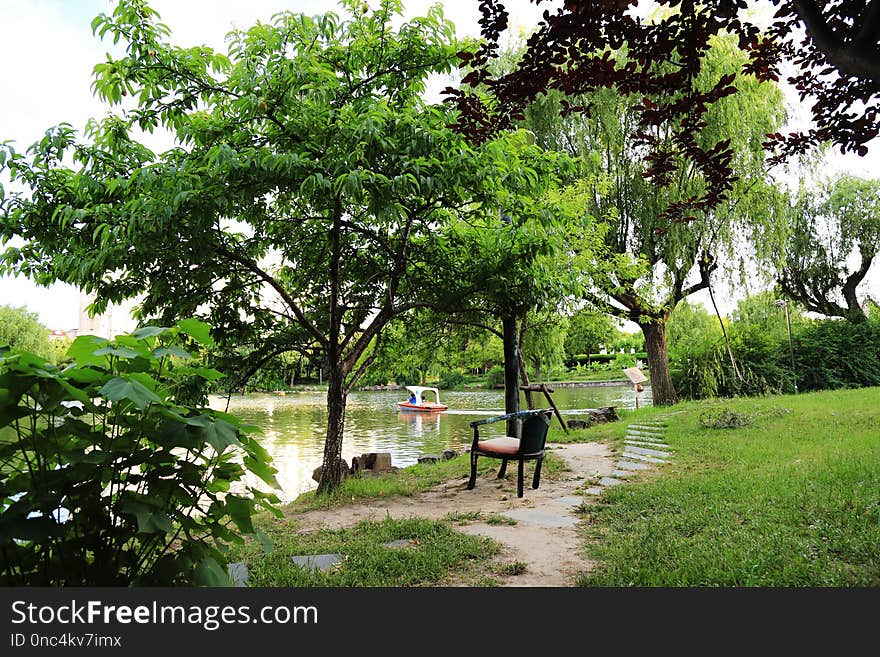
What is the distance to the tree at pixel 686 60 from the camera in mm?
2307

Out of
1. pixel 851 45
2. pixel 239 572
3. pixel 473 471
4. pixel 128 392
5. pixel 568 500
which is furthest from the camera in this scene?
pixel 473 471

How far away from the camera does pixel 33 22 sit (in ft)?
14.2

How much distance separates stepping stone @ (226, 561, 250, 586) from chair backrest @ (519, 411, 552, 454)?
115 inches

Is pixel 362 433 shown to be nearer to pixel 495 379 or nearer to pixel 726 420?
pixel 726 420

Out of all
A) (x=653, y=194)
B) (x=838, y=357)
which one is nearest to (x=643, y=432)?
(x=653, y=194)

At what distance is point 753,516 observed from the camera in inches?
159

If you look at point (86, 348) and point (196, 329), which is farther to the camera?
point (196, 329)

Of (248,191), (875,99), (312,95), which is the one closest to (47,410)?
(248,191)

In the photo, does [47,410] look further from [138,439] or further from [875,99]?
[875,99]

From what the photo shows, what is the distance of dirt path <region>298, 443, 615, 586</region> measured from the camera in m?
3.38

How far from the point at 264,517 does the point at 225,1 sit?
4.83m

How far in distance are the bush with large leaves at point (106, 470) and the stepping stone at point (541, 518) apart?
3421 millimetres

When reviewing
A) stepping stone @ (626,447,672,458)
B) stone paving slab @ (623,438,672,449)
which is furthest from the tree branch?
stone paving slab @ (623,438,672,449)

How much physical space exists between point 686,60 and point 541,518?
354 centimetres
